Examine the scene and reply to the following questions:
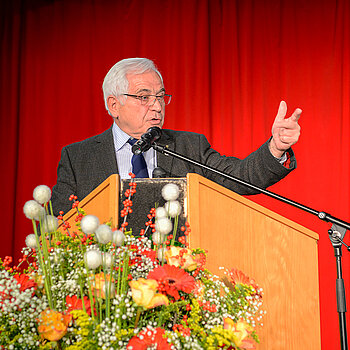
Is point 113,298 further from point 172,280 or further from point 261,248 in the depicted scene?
point 261,248

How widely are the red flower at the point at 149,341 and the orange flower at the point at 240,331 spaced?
0.12m

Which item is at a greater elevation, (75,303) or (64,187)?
(64,187)

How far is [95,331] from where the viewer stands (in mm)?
752

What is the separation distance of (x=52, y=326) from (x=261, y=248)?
648mm

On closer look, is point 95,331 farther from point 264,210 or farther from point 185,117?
point 185,117

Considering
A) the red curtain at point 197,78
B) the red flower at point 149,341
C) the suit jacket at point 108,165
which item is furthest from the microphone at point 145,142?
the red curtain at point 197,78

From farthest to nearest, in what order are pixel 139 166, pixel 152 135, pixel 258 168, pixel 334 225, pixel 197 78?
pixel 197 78 < pixel 139 166 < pixel 258 168 < pixel 152 135 < pixel 334 225

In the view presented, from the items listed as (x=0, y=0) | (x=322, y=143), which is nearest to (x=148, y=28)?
(x=0, y=0)

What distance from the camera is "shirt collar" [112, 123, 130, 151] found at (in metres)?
2.05

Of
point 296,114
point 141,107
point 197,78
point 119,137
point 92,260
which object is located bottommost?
point 92,260

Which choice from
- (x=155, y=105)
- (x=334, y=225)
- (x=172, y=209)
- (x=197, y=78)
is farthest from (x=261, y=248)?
(x=197, y=78)

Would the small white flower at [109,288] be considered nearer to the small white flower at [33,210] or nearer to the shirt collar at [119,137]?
the small white flower at [33,210]

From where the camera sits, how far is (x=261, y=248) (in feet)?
4.10

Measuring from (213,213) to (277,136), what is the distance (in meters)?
0.47
